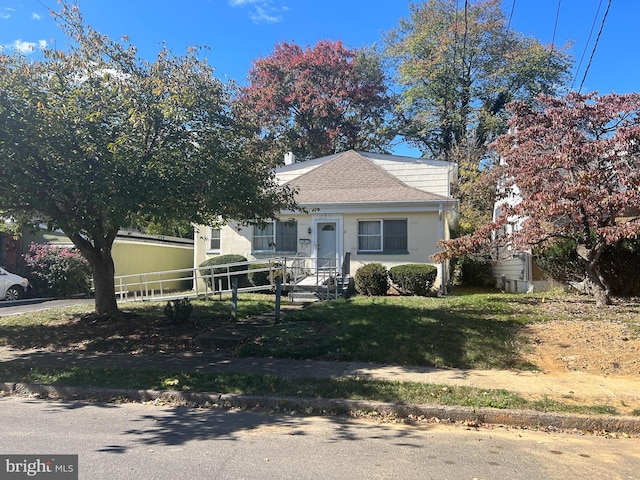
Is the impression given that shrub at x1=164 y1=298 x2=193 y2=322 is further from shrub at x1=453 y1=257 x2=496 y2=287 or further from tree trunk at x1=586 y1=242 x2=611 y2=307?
shrub at x1=453 y1=257 x2=496 y2=287

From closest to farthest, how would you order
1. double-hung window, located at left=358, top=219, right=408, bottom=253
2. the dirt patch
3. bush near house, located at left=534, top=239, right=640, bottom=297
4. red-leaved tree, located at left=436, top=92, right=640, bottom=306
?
the dirt patch, red-leaved tree, located at left=436, top=92, right=640, bottom=306, bush near house, located at left=534, top=239, right=640, bottom=297, double-hung window, located at left=358, top=219, right=408, bottom=253

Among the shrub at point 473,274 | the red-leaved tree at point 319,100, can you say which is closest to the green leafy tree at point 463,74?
the red-leaved tree at point 319,100

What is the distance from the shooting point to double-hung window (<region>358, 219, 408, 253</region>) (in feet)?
55.8

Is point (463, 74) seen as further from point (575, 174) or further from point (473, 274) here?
point (575, 174)

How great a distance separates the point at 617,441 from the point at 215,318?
8730mm

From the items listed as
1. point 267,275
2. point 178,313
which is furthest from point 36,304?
point 178,313

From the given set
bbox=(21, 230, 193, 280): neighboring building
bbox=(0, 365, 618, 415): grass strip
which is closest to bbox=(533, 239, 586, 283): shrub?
bbox=(0, 365, 618, 415): grass strip

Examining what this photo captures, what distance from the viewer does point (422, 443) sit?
496cm

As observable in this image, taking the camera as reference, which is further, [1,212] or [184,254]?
[184,254]

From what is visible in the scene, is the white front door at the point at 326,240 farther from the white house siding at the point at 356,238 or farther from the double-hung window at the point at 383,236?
the double-hung window at the point at 383,236

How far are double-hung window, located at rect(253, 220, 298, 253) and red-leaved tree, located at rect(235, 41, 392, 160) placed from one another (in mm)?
14663

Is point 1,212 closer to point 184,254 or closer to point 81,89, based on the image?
point 81,89

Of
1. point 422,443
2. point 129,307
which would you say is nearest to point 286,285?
point 129,307

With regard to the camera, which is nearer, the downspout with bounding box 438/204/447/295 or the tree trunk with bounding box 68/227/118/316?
the tree trunk with bounding box 68/227/118/316
